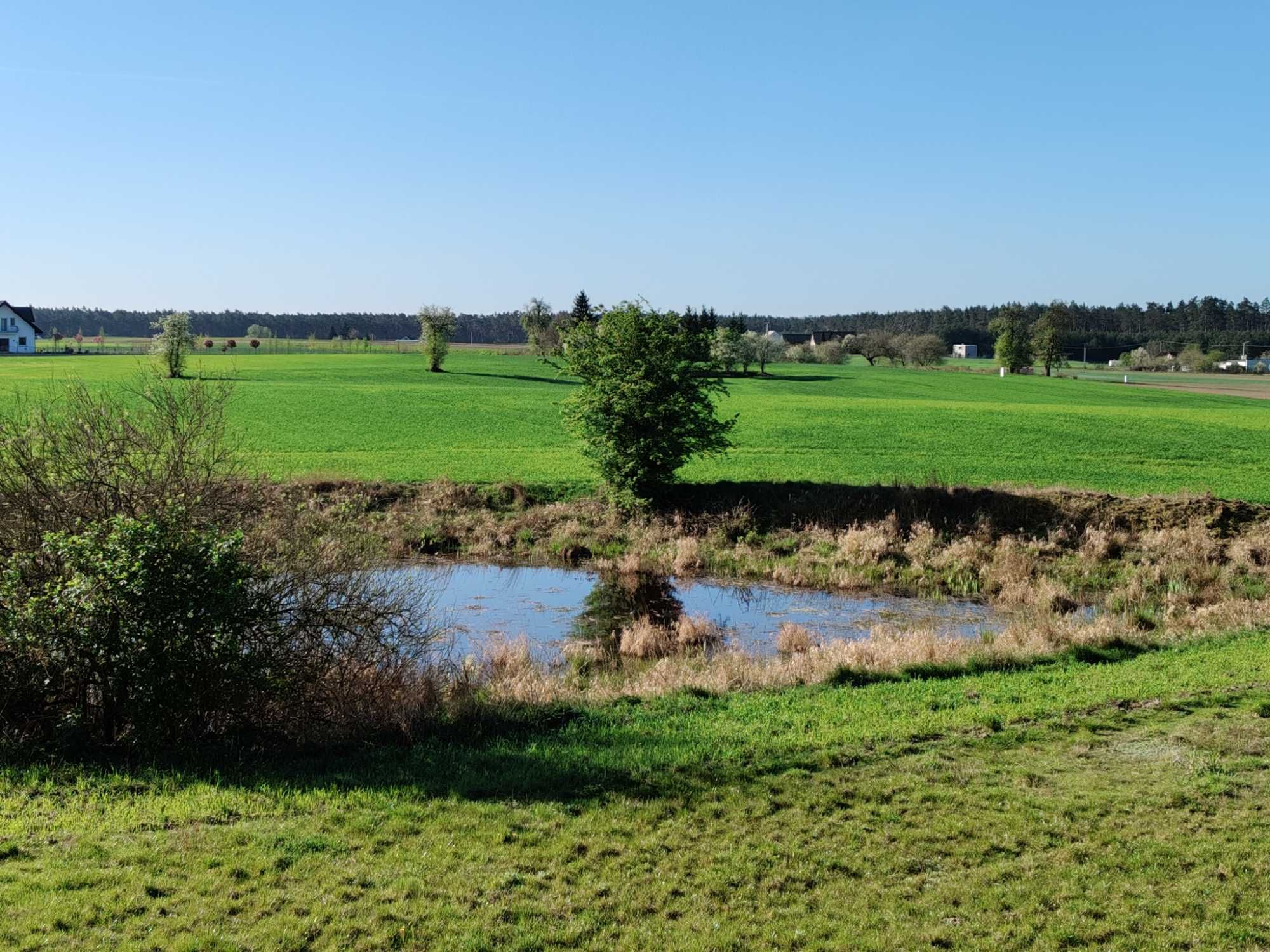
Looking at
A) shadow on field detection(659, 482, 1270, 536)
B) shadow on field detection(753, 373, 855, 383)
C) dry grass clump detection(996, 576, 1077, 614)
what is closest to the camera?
dry grass clump detection(996, 576, 1077, 614)

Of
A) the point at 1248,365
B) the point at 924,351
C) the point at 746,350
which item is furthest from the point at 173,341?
the point at 1248,365

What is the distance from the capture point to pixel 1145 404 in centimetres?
7394

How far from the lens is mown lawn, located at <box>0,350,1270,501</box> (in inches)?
1469

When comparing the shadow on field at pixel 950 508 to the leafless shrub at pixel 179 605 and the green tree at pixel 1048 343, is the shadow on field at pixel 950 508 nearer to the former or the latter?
the leafless shrub at pixel 179 605

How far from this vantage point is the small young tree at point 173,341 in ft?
240

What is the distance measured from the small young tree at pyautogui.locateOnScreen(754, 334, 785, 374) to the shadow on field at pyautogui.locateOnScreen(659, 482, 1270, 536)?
241 feet

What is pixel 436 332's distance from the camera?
95.1 m

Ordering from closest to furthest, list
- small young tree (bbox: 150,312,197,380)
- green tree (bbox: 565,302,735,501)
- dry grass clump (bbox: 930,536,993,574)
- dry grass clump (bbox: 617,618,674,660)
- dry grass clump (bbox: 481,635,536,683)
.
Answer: dry grass clump (bbox: 481,635,536,683) < dry grass clump (bbox: 617,618,674,660) < dry grass clump (bbox: 930,536,993,574) < green tree (bbox: 565,302,735,501) < small young tree (bbox: 150,312,197,380)

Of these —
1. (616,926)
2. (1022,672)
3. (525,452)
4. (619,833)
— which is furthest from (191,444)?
(525,452)

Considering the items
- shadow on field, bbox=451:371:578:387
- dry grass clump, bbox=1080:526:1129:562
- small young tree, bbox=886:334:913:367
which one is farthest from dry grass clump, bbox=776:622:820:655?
small young tree, bbox=886:334:913:367

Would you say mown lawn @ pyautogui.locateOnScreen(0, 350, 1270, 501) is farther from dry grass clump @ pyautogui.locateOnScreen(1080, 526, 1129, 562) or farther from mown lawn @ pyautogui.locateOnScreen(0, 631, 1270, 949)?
mown lawn @ pyautogui.locateOnScreen(0, 631, 1270, 949)

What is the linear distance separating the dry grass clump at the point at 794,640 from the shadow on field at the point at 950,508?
30.5 feet

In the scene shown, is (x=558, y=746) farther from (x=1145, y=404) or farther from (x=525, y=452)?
(x=1145, y=404)

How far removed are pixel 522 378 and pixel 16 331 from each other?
70.7 metres
